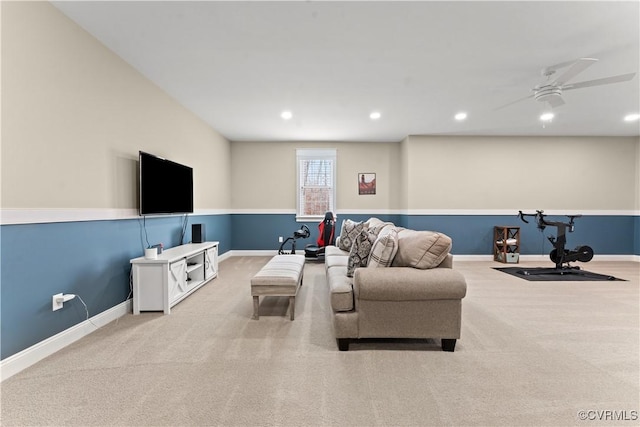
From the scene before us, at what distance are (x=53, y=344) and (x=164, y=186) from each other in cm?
208

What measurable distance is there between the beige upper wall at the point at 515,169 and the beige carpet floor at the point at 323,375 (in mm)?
3760

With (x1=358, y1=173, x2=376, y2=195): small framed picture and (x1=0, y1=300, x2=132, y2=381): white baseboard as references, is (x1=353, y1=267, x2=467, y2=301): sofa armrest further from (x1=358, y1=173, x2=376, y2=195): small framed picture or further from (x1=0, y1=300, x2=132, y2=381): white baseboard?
(x1=358, y1=173, x2=376, y2=195): small framed picture

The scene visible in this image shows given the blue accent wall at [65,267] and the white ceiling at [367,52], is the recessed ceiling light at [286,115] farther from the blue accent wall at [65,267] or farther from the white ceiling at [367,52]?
the blue accent wall at [65,267]

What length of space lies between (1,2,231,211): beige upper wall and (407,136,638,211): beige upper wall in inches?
212

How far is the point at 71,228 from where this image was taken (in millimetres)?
2621

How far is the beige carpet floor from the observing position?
1.71 metres

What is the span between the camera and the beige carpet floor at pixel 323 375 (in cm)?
171

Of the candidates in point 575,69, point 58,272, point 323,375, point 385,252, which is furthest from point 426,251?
point 58,272

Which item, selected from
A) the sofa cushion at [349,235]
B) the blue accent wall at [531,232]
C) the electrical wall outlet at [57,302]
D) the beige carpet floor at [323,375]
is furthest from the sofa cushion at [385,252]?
the blue accent wall at [531,232]

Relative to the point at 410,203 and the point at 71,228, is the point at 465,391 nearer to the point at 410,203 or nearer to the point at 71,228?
the point at 71,228

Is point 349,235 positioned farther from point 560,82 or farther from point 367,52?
point 560,82

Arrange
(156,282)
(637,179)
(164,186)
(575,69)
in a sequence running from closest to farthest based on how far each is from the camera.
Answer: (575,69) → (156,282) → (164,186) → (637,179)

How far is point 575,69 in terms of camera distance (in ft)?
10.0

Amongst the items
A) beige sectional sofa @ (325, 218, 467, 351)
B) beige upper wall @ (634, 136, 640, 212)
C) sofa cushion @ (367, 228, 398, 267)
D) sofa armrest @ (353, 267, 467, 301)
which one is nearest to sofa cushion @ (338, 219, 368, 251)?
sofa cushion @ (367, 228, 398, 267)
